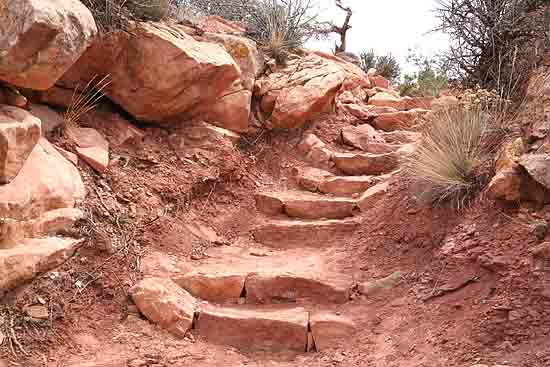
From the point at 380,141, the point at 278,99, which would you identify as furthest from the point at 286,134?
the point at 380,141

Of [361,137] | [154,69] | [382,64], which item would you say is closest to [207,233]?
[154,69]

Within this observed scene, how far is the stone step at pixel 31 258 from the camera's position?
2.65 meters

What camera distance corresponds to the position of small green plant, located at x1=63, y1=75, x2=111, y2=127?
12.9 ft

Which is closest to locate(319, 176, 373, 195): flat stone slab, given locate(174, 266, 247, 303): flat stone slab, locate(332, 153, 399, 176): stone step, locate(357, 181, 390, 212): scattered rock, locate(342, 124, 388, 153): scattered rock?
locate(332, 153, 399, 176): stone step

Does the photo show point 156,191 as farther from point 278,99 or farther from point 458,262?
point 458,262

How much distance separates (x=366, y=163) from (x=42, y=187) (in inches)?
126

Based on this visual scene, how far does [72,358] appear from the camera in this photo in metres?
2.80

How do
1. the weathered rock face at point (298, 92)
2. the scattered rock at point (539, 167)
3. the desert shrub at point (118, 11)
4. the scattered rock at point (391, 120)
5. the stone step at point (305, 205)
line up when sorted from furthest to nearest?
the scattered rock at point (391, 120) → the weathered rock face at point (298, 92) → the stone step at point (305, 205) → the desert shrub at point (118, 11) → the scattered rock at point (539, 167)

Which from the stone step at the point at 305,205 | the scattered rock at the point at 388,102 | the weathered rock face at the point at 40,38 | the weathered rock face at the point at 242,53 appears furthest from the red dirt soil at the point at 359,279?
the scattered rock at the point at 388,102

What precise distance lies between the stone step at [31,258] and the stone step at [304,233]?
181cm

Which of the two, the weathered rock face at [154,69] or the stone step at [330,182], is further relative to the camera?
the stone step at [330,182]

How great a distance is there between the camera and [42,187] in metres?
3.08

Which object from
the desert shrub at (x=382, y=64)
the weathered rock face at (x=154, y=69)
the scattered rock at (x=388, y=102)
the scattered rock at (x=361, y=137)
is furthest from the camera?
the desert shrub at (x=382, y=64)

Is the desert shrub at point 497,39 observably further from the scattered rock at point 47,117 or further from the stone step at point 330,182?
the scattered rock at point 47,117
